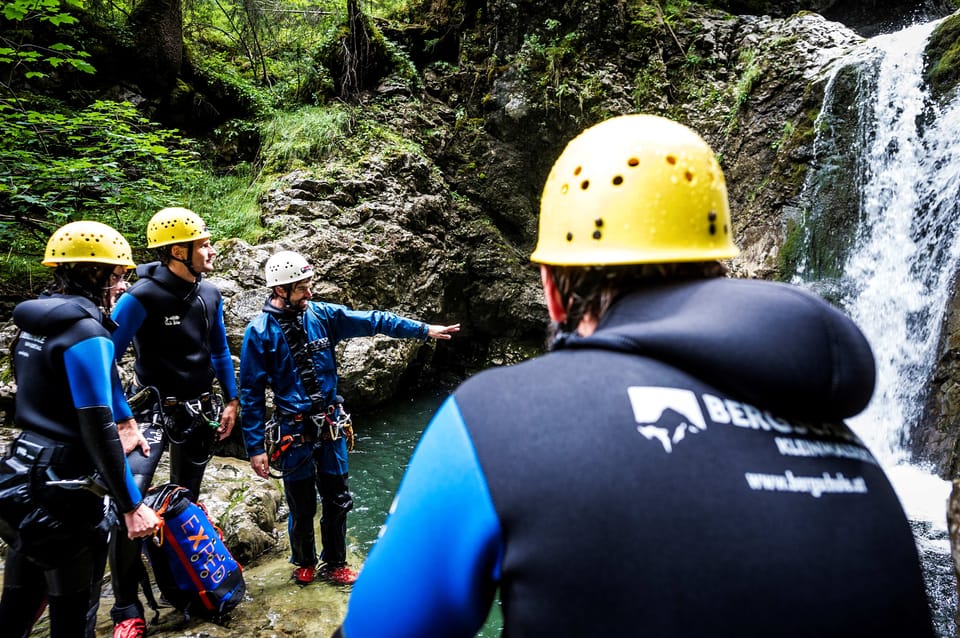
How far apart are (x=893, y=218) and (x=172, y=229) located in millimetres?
8573

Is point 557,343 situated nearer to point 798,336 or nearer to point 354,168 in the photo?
point 798,336

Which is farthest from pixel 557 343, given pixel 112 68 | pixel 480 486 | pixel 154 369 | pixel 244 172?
pixel 112 68

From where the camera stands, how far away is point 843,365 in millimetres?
748

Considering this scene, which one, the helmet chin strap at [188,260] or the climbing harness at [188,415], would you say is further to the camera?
the helmet chin strap at [188,260]

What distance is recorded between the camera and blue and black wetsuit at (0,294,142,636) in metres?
2.16

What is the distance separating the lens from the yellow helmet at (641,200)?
926mm

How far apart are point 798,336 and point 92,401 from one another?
2636 millimetres

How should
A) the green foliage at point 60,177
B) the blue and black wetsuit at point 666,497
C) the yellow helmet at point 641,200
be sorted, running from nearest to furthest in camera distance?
the blue and black wetsuit at point 666,497, the yellow helmet at point 641,200, the green foliage at point 60,177

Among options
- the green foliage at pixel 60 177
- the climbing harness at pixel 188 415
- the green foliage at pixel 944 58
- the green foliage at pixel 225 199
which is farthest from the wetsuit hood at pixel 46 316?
the green foliage at pixel 944 58

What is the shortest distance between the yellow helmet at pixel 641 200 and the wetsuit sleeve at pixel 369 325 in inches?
106

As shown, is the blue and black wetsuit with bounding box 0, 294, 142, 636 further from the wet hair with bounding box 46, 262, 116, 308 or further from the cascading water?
the cascading water

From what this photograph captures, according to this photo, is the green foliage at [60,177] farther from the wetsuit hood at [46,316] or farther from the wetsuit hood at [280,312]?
the wetsuit hood at [46,316]

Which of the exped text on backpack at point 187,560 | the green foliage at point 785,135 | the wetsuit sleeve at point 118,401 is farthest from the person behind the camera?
the green foliage at point 785,135

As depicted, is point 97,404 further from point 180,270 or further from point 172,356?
point 180,270
